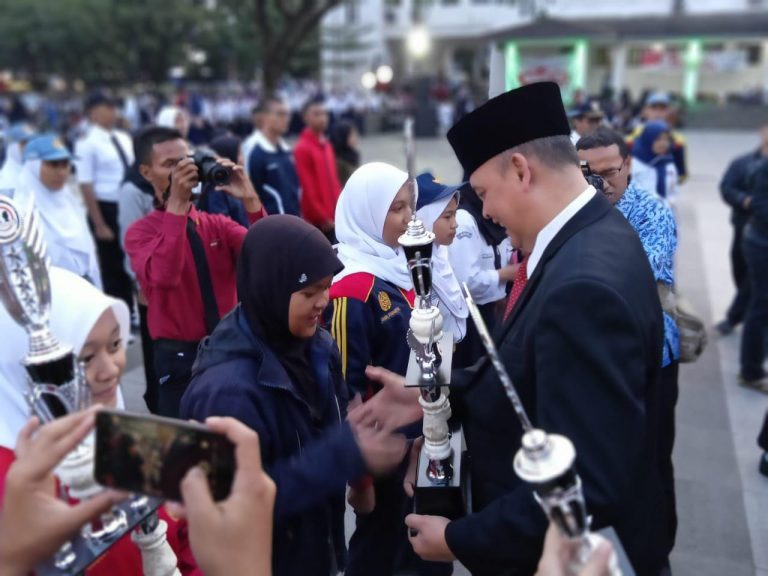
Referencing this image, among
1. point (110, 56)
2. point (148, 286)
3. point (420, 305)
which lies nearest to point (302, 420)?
point (420, 305)

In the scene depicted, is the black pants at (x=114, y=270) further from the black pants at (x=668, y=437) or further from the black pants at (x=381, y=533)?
the black pants at (x=668, y=437)

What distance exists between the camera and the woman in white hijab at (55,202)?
14.9ft

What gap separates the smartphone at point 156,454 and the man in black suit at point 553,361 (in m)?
0.73

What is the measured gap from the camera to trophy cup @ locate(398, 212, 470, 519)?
1924mm

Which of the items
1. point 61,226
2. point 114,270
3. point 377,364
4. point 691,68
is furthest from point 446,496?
point 691,68

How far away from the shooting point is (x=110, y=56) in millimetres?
34469

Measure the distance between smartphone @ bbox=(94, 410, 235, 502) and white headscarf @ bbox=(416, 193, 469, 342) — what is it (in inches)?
74.8

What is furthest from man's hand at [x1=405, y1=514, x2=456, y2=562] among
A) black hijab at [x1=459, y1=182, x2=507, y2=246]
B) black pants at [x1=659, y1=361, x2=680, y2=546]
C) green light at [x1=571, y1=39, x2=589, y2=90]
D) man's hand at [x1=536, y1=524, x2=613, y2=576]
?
green light at [x1=571, y1=39, x2=589, y2=90]

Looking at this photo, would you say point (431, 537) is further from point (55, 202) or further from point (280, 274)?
point (55, 202)

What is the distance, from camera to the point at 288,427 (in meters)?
1.87

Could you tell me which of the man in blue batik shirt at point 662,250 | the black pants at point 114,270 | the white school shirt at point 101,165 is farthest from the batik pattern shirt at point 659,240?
the white school shirt at point 101,165

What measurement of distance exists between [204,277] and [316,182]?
10.6ft

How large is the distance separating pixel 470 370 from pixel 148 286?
179cm

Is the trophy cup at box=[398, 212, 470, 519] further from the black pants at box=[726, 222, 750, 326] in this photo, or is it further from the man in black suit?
the black pants at box=[726, 222, 750, 326]
